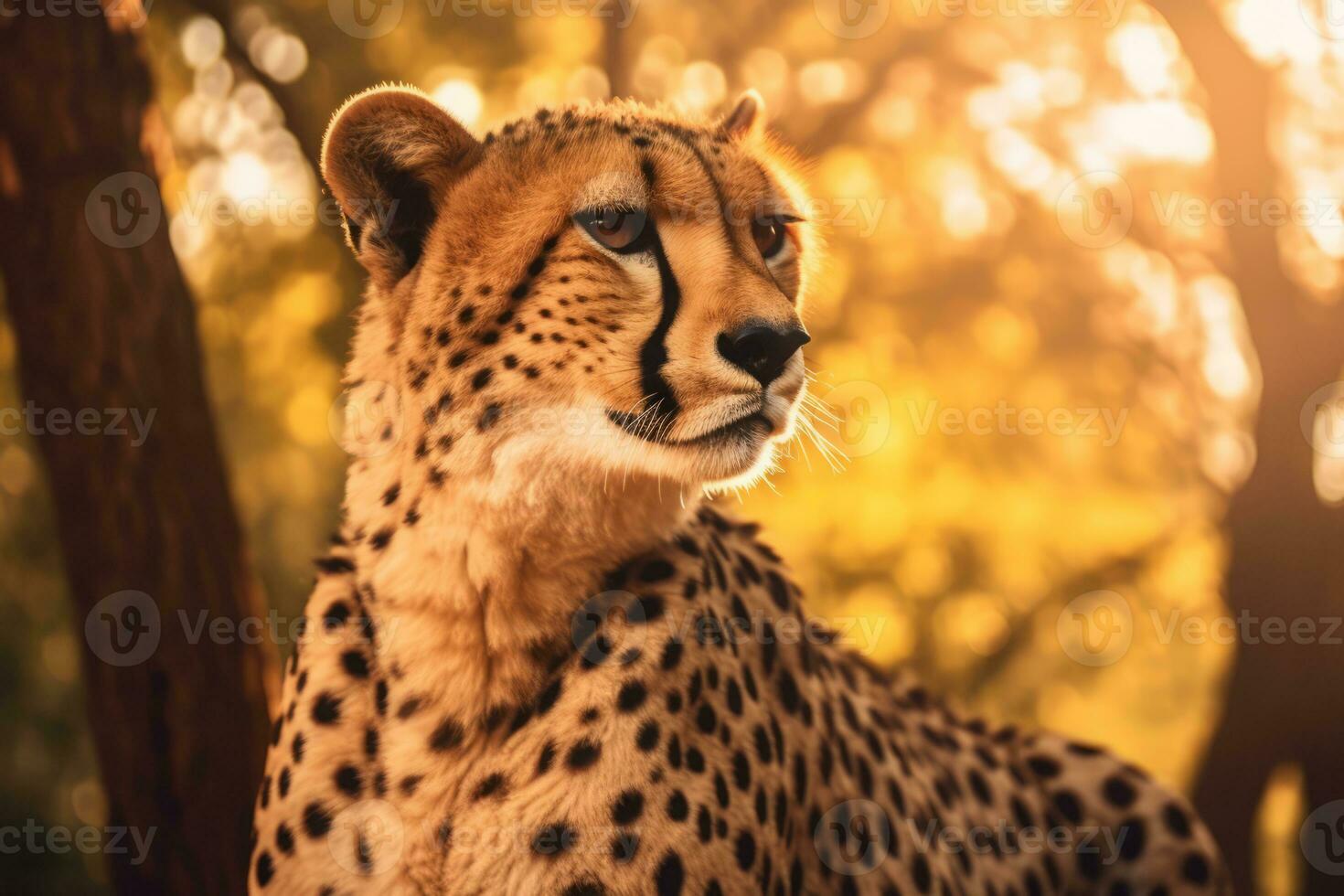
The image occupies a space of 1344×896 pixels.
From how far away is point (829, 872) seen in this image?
271 cm

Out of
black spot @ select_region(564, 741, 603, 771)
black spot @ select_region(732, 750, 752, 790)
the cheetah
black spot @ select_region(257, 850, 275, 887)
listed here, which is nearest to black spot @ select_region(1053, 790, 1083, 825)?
the cheetah

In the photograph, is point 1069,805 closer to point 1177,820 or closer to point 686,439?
point 1177,820

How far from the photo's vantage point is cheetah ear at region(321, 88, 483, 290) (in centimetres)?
247

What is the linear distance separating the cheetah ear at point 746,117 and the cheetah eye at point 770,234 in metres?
0.38

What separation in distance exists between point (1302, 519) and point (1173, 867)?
397cm

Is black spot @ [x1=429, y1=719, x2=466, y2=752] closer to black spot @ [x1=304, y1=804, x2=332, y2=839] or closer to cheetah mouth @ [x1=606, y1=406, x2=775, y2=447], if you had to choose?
black spot @ [x1=304, y1=804, x2=332, y2=839]

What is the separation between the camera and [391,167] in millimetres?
2559

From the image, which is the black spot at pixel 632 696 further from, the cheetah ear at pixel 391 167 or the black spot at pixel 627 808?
the cheetah ear at pixel 391 167

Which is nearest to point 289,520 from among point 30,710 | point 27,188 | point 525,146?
point 30,710

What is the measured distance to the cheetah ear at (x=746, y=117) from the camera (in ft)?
10.2

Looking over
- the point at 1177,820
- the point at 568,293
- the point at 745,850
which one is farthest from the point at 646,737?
the point at 1177,820

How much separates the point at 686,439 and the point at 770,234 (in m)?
0.71

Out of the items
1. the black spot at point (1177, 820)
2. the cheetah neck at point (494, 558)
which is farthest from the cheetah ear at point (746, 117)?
the black spot at point (1177, 820)

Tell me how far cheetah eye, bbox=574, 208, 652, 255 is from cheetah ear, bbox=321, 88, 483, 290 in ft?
1.16
